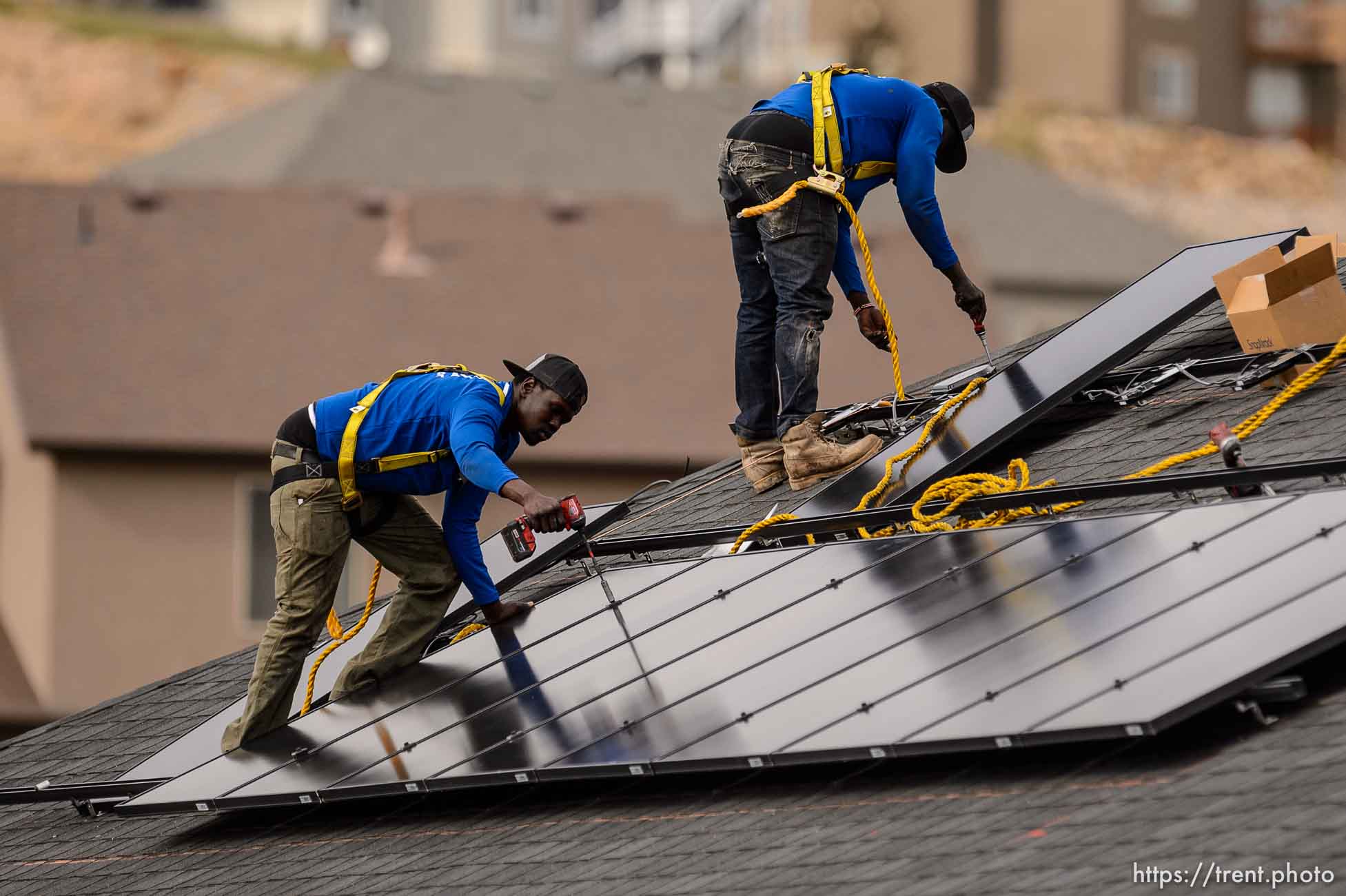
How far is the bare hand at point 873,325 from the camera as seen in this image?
8056 mm

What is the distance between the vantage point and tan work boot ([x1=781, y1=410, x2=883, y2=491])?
8.09 m

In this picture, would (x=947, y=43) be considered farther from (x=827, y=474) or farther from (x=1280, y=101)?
(x=827, y=474)

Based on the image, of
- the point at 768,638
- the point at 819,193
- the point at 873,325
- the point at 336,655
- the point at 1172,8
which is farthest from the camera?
the point at 1172,8

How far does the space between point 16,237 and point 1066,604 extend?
2473cm

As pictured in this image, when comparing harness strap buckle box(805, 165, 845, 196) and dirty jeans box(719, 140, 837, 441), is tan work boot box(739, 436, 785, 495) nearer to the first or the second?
dirty jeans box(719, 140, 837, 441)

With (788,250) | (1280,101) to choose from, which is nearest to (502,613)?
(788,250)

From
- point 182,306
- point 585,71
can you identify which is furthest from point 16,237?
point 585,71

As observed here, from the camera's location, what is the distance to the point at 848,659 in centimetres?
593

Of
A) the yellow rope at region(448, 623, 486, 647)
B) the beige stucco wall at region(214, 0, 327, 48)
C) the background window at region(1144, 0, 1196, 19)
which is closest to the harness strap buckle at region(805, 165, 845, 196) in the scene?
the yellow rope at region(448, 623, 486, 647)

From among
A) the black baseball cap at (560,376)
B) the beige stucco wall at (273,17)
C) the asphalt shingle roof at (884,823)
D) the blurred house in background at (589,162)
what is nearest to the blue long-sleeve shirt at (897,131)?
the asphalt shingle roof at (884,823)

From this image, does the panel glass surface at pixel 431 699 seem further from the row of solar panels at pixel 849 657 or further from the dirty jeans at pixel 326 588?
the dirty jeans at pixel 326 588

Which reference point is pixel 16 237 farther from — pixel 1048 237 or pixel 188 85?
pixel 188 85

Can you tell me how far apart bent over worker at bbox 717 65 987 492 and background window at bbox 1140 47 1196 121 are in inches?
2266

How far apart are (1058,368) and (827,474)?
1.11m
